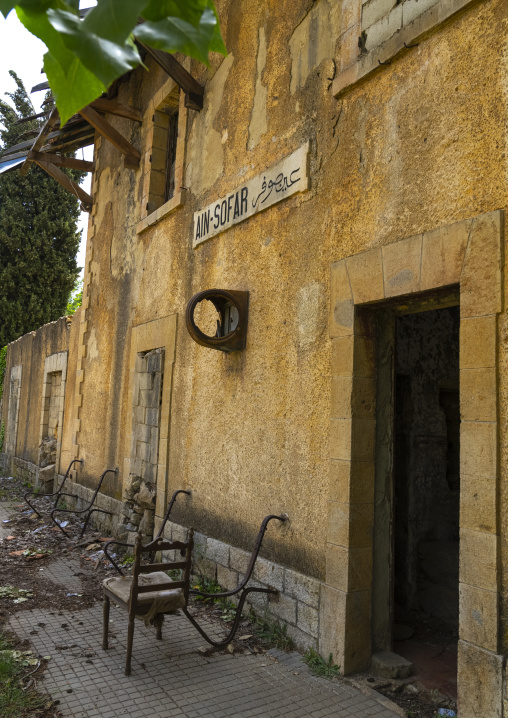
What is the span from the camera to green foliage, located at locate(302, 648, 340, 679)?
3.55 meters

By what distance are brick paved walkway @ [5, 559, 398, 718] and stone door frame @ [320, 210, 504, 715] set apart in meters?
0.31

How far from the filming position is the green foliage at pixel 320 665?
11.7ft

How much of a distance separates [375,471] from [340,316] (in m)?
1.06

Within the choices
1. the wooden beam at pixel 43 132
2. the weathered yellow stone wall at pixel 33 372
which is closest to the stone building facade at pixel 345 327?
the wooden beam at pixel 43 132

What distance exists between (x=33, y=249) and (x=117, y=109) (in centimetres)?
981

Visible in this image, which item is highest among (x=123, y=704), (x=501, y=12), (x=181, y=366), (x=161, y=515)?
(x=501, y=12)

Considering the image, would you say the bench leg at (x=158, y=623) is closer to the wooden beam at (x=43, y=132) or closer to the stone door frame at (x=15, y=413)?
the wooden beam at (x=43, y=132)

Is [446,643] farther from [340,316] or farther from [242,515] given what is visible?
[340,316]

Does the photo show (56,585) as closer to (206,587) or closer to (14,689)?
(206,587)

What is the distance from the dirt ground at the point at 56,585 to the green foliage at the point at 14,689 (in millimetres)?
75

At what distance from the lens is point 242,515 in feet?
15.6

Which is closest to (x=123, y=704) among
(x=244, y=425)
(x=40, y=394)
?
(x=244, y=425)

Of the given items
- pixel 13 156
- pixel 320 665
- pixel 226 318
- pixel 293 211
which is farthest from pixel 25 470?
pixel 320 665

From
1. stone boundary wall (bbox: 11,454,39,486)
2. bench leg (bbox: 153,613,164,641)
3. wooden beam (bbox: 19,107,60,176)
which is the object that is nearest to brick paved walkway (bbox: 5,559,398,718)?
bench leg (bbox: 153,613,164,641)
